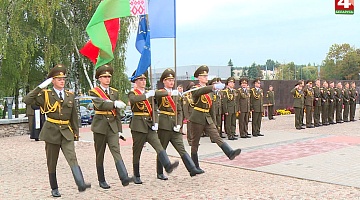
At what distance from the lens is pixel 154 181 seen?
728cm

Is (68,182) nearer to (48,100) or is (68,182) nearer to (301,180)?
(48,100)

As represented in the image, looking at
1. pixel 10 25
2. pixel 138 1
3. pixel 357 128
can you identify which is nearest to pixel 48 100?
pixel 138 1

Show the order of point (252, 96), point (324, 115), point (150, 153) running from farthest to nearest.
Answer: point (324, 115) < point (252, 96) < point (150, 153)

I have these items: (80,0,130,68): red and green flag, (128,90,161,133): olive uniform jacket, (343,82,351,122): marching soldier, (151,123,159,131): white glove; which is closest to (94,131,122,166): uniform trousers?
(128,90,161,133): olive uniform jacket

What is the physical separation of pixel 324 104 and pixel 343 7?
361 centimetres

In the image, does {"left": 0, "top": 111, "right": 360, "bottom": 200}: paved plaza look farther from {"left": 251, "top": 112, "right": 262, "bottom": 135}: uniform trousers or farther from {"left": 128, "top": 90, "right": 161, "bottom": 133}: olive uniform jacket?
{"left": 251, "top": 112, "right": 262, "bottom": 135}: uniform trousers

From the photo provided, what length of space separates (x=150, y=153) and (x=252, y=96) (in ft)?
14.7

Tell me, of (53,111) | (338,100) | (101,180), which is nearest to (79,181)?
(101,180)

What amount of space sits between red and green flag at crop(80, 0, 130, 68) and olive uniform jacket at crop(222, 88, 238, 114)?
233 inches

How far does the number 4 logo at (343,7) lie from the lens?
15.7 meters

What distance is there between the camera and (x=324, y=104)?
1675 centimetres

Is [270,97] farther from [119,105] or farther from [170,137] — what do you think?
[119,105]

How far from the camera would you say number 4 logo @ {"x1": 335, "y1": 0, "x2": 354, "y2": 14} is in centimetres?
1566

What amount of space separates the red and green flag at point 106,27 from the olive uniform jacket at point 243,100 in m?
6.41
